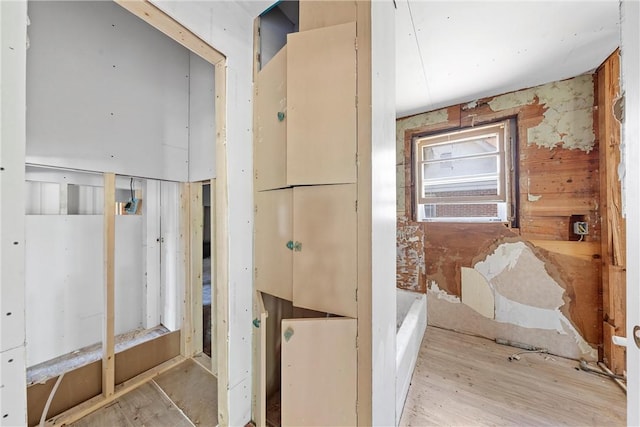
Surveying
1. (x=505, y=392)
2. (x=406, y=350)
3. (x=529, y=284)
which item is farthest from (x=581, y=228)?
(x=406, y=350)

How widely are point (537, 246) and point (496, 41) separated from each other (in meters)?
1.84

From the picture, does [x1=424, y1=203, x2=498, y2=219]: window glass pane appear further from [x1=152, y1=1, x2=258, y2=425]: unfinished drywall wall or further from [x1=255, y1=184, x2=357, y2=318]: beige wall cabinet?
[x1=152, y1=1, x2=258, y2=425]: unfinished drywall wall

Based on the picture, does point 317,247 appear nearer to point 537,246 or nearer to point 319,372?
point 319,372

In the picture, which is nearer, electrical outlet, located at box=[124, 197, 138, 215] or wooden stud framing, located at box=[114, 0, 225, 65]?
wooden stud framing, located at box=[114, 0, 225, 65]

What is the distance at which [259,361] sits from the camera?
1.39 meters

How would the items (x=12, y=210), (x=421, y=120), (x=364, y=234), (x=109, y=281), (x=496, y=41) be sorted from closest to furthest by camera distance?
(x=12, y=210)
(x=364, y=234)
(x=496, y=41)
(x=109, y=281)
(x=421, y=120)

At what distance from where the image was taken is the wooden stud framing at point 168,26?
3.29 ft

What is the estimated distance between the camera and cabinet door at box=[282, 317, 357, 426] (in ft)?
3.51

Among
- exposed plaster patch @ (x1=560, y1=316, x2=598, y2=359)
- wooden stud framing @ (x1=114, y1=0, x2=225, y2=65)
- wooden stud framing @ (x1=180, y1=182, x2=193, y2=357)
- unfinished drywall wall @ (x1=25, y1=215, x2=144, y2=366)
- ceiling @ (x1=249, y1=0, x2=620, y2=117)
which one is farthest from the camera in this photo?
wooden stud framing @ (x1=180, y1=182, x2=193, y2=357)

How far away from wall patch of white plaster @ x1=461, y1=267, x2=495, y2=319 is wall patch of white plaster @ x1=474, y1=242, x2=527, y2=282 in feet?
0.23

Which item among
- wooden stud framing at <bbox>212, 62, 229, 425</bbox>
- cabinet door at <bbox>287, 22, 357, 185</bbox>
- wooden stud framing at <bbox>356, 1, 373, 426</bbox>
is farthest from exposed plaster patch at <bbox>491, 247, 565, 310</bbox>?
wooden stud framing at <bbox>212, 62, 229, 425</bbox>

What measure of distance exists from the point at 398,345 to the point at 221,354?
1.18 metres

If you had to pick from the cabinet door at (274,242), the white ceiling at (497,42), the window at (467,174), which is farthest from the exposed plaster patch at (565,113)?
the cabinet door at (274,242)

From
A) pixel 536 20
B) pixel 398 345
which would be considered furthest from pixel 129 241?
pixel 536 20
